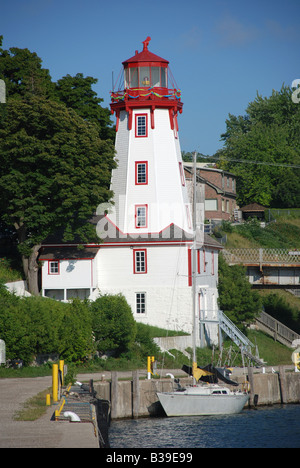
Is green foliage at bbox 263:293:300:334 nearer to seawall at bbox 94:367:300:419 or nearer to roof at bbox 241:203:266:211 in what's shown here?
seawall at bbox 94:367:300:419

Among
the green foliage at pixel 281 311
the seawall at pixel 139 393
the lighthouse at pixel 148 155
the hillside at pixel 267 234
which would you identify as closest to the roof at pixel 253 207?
the hillside at pixel 267 234

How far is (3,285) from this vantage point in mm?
45344

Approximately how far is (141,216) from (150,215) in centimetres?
68

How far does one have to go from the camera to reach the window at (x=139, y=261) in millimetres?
53344

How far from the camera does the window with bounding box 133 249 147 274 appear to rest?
53.3 m

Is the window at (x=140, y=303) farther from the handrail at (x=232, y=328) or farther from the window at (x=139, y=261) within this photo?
the handrail at (x=232, y=328)

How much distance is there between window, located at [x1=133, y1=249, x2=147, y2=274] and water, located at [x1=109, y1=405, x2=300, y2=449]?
1667 cm

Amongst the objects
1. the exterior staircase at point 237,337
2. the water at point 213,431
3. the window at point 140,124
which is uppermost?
the window at point 140,124

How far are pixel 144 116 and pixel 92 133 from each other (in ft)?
17.3

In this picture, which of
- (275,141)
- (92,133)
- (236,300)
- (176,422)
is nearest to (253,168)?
(275,141)

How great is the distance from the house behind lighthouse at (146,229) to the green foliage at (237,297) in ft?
7.55

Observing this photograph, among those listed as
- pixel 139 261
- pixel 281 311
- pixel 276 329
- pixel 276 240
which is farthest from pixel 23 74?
pixel 276 240

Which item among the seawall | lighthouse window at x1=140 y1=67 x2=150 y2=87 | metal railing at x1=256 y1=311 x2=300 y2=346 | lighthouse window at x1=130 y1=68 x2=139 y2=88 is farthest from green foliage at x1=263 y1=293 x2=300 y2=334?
the seawall

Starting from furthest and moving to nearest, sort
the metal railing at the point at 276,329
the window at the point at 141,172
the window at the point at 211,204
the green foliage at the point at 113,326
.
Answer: the window at the point at 211,204 < the metal railing at the point at 276,329 < the window at the point at 141,172 < the green foliage at the point at 113,326
